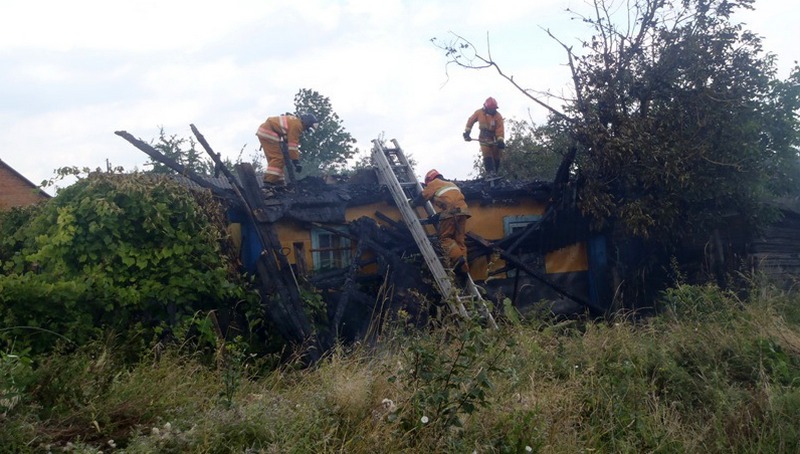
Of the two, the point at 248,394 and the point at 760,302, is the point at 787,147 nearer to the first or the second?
the point at 760,302

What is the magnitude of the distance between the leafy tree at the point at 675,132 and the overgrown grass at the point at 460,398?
12.9ft

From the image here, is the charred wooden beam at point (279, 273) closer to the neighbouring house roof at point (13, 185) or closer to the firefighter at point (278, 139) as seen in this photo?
the firefighter at point (278, 139)

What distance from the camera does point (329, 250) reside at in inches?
435

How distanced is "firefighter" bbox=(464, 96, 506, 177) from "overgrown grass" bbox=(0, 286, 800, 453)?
638cm

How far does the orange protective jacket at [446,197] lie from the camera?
423 inches

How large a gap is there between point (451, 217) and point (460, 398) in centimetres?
562

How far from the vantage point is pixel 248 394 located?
5941mm

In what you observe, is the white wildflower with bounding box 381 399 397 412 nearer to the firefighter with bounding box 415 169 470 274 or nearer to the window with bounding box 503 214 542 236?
the firefighter with bounding box 415 169 470 274

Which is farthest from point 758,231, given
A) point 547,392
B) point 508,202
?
point 547,392

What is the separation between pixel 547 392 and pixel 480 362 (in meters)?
0.74

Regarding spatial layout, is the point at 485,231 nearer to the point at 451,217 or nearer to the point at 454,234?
the point at 454,234

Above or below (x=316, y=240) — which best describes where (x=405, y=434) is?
below

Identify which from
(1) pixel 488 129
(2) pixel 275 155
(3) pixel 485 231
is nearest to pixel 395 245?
(3) pixel 485 231

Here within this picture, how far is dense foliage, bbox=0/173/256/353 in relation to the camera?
7625mm
